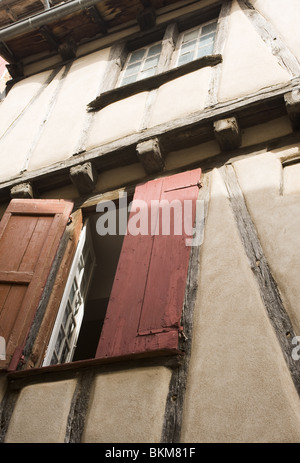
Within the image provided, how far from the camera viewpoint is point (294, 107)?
348 cm

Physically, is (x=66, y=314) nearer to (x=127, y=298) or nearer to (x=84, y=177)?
(x=127, y=298)

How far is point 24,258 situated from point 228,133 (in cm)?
212

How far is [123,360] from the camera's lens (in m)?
2.47

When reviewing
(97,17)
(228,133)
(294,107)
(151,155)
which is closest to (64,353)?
(151,155)

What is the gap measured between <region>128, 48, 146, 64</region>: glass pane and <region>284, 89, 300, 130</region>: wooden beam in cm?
302

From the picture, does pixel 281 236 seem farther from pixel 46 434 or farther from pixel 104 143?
pixel 104 143

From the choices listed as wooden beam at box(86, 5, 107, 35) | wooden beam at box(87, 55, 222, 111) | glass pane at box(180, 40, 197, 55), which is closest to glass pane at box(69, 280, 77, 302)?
wooden beam at box(87, 55, 222, 111)

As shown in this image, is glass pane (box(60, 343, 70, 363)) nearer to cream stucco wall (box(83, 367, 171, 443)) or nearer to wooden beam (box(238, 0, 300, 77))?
cream stucco wall (box(83, 367, 171, 443))

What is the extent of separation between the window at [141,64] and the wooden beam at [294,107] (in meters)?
2.31

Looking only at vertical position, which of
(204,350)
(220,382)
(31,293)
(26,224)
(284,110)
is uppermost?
(284,110)

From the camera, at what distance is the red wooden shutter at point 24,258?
2.94m

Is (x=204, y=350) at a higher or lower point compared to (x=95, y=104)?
lower
